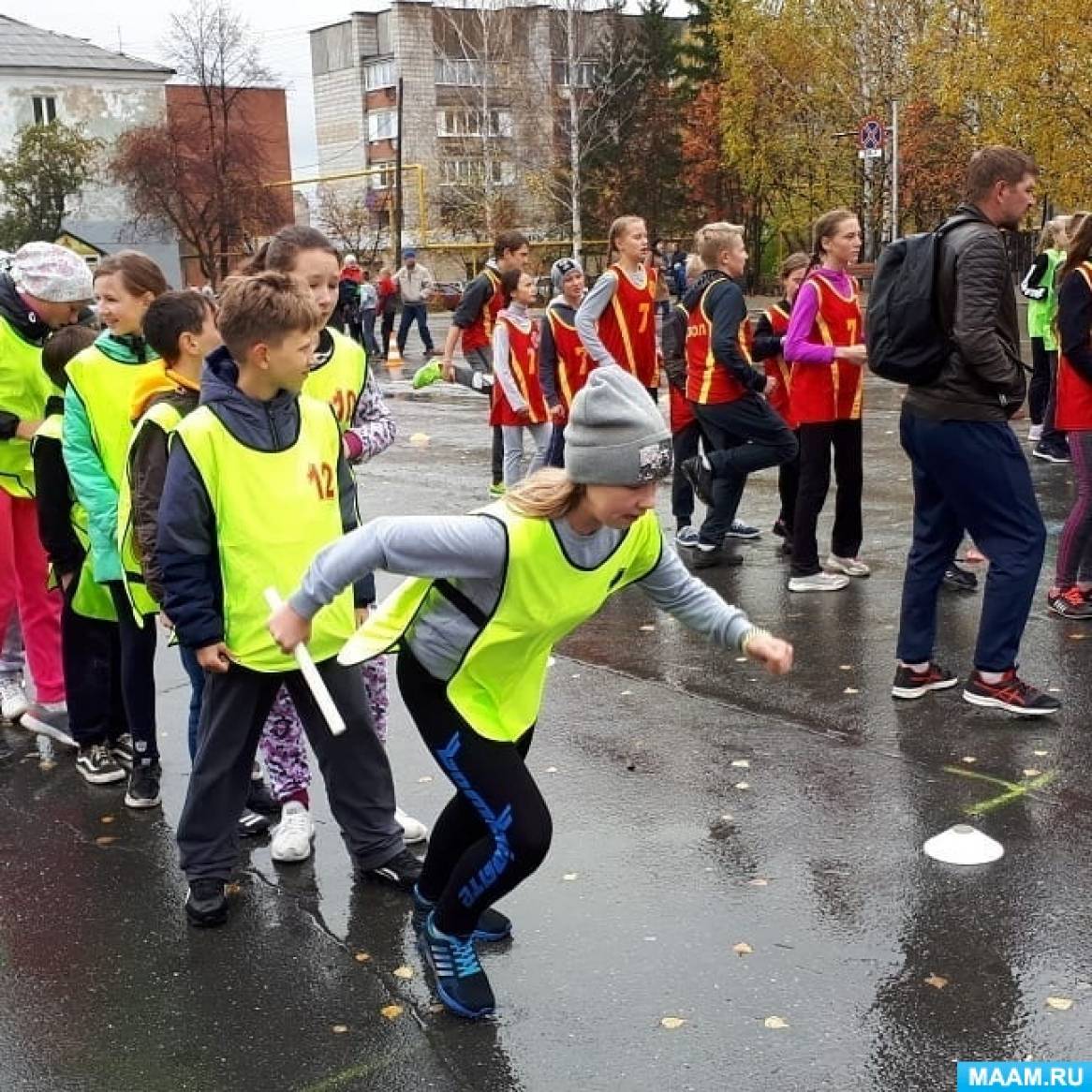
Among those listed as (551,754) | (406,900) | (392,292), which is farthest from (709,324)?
(392,292)

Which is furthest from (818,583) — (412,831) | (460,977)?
(460,977)

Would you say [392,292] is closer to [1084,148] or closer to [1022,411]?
[1084,148]

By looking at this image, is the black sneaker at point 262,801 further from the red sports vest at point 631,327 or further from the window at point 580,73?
the window at point 580,73

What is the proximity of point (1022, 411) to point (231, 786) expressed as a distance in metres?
11.9

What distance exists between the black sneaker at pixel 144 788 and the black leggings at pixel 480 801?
6.38 feet

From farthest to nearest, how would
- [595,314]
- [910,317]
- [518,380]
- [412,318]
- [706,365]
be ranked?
[412,318] → [518,380] → [595,314] → [706,365] → [910,317]

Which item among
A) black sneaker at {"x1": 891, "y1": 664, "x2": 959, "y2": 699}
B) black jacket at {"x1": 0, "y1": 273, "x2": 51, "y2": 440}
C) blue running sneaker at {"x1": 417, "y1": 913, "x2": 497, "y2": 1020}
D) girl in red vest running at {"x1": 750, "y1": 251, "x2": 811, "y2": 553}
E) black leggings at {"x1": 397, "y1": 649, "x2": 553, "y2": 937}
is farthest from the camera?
girl in red vest running at {"x1": 750, "y1": 251, "x2": 811, "y2": 553}

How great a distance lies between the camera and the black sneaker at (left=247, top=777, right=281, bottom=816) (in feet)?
16.7

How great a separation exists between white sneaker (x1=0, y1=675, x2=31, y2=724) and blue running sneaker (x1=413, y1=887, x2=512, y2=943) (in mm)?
2955

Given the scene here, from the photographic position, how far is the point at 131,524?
456cm

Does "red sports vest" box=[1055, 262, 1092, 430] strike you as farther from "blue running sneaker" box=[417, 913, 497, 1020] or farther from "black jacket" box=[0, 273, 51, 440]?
"black jacket" box=[0, 273, 51, 440]

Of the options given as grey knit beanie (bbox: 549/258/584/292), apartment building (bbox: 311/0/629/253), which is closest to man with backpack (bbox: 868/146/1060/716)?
grey knit beanie (bbox: 549/258/584/292)

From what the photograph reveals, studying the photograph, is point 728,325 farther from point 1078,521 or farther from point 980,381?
point 980,381

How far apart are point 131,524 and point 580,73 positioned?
53.8 metres
